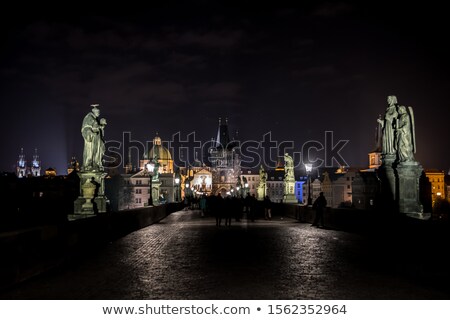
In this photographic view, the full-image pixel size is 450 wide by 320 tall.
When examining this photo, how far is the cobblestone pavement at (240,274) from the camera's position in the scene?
8000 millimetres

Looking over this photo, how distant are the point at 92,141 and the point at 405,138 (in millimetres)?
11608

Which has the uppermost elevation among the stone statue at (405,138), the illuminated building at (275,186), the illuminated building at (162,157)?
Answer: the illuminated building at (162,157)

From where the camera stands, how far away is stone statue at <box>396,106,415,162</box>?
54.4 feet

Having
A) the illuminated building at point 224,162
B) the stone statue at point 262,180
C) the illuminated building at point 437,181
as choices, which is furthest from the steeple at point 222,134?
the stone statue at point 262,180

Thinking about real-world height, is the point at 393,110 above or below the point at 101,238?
above

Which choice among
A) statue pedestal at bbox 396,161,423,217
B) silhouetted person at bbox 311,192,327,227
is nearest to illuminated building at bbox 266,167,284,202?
silhouetted person at bbox 311,192,327,227

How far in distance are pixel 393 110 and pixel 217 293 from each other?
11.2 metres

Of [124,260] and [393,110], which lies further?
[393,110]

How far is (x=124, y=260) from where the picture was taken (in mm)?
12031

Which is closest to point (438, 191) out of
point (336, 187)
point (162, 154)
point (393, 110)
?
point (336, 187)

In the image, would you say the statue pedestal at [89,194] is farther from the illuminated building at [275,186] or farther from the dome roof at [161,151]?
the illuminated building at [275,186]

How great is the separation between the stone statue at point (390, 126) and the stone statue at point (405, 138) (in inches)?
11.9

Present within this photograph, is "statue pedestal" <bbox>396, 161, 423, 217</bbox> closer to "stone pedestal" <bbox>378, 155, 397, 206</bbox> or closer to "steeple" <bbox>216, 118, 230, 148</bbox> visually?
"stone pedestal" <bbox>378, 155, 397, 206</bbox>
